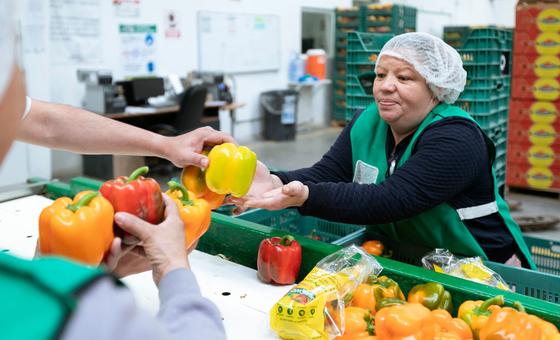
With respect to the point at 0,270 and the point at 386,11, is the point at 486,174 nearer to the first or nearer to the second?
the point at 0,270

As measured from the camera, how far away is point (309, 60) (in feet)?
35.2

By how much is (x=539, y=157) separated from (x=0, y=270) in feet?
20.2

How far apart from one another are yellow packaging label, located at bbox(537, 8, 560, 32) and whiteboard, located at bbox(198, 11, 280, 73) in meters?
4.91

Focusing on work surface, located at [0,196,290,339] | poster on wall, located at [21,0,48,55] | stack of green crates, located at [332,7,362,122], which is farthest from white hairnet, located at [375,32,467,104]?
stack of green crates, located at [332,7,362,122]

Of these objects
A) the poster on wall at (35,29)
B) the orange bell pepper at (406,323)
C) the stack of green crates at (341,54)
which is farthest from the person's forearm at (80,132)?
the stack of green crates at (341,54)

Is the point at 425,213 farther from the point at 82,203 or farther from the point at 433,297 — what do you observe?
the point at 82,203

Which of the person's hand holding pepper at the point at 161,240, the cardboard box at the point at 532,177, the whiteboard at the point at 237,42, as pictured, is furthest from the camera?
the whiteboard at the point at 237,42

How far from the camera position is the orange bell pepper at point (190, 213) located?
A: 149cm

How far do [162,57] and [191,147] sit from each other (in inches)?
266

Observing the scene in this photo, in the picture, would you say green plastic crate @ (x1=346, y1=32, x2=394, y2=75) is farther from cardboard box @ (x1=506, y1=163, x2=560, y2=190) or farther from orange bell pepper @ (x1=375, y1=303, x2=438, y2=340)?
cardboard box @ (x1=506, y1=163, x2=560, y2=190)

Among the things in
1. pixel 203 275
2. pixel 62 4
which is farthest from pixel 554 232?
pixel 62 4

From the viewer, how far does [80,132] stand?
6.17 feet

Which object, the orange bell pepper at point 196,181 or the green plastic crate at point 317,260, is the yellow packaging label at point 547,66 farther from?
the orange bell pepper at point 196,181

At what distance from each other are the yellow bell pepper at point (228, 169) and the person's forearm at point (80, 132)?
0.73ft
